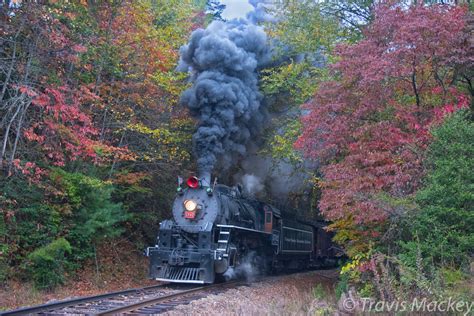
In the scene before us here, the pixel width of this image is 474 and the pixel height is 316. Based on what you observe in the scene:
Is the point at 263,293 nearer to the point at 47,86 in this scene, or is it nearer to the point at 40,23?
the point at 47,86

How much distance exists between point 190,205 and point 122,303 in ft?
15.3

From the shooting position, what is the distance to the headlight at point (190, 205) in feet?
48.2

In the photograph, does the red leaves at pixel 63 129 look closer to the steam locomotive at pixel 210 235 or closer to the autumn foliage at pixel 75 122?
the autumn foliage at pixel 75 122

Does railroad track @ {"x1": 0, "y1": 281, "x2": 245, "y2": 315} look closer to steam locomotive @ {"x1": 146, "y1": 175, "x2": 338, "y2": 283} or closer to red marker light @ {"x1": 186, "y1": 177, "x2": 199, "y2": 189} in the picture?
steam locomotive @ {"x1": 146, "y1": 175, "x2": 338, "y2": 283}

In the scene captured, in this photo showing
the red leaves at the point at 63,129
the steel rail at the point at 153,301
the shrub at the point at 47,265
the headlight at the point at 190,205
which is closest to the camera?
the steel rail at the point at 153,301

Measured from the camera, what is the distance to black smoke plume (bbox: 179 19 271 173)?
621 inches

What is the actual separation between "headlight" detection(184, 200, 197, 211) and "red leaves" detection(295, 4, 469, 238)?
12.2 ft

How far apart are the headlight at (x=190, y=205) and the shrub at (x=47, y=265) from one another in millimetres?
3444

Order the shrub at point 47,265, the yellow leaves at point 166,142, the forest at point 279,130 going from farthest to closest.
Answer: the yellow leaves at point 166,142
the shrub at point 47,265
the forest at point 279,130

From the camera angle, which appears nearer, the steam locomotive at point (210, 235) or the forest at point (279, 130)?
the forest at point (279, 130)

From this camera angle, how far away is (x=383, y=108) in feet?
39.3

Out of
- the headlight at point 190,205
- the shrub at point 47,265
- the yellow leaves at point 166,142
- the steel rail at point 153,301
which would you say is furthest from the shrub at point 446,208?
the yellow leaves at point 166,142

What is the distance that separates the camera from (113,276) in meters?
16.0

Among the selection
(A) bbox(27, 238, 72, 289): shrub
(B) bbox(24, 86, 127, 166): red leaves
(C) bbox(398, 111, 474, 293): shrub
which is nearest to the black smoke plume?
(B) bbox(24, 86, 127, 166): red leaves
